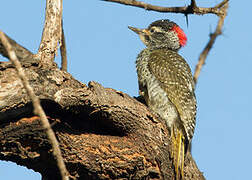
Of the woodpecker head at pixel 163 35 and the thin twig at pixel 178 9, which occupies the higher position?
the woodpecker head at pixel 163 35

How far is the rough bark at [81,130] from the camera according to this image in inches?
175

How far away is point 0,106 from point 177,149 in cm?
236

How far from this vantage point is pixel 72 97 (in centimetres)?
460

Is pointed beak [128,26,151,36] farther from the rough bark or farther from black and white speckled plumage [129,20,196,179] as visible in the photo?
the rough bark

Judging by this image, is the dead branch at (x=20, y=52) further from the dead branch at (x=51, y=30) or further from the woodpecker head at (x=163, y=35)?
the woodpecker head at (x=163, y=35)

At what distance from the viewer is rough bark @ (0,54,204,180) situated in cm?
445

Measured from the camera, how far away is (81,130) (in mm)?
4938

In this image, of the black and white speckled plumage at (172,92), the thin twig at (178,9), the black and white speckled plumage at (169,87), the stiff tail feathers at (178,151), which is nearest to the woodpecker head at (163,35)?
the black and white speckled plumage at (172,92)

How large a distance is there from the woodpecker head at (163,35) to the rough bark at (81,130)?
256 cm

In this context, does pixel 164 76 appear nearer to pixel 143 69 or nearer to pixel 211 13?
pixel 143 69

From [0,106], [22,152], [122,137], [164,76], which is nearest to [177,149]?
[122,137]

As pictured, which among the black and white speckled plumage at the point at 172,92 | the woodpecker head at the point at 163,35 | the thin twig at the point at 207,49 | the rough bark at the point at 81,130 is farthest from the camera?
the woodpecker head at the point at 163,35

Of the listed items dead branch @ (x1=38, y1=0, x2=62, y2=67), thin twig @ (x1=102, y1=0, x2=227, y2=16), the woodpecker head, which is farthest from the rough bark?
the woodpecker head

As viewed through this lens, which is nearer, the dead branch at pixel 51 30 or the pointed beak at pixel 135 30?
the dead branch at pixel 51 30
